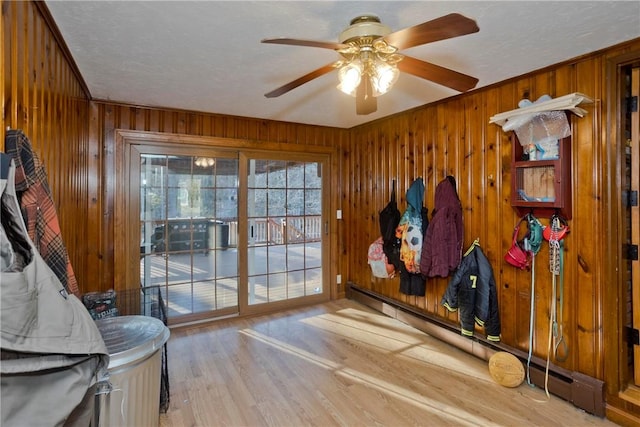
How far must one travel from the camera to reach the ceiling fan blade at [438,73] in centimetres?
179

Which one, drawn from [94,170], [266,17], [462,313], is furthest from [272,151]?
[462,313]

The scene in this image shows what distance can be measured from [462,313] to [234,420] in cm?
204

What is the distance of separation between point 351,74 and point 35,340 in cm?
169

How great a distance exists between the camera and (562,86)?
7.89 feet

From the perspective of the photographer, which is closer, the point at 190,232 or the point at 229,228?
the point at 190,232

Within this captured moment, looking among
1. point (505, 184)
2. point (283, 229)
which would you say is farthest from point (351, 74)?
point (283, 229)

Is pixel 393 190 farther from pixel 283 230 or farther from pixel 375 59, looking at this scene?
pixel 375 59

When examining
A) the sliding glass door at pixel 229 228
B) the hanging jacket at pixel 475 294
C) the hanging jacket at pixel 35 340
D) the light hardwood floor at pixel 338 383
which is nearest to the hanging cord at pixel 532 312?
the light hardwood floor at pixel 338 383

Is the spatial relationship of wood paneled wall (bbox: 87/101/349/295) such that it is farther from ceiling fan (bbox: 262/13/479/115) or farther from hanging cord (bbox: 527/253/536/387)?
hanging cord (bbox: 527/253/536/387)

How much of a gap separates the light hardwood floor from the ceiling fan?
2.07 meters

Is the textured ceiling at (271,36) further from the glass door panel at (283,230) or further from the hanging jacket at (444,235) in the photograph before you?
the glass door panel at (283,230)

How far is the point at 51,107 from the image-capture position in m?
1.90

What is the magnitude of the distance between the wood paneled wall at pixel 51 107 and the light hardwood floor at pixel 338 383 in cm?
133

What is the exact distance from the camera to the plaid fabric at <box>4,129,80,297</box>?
116cm
